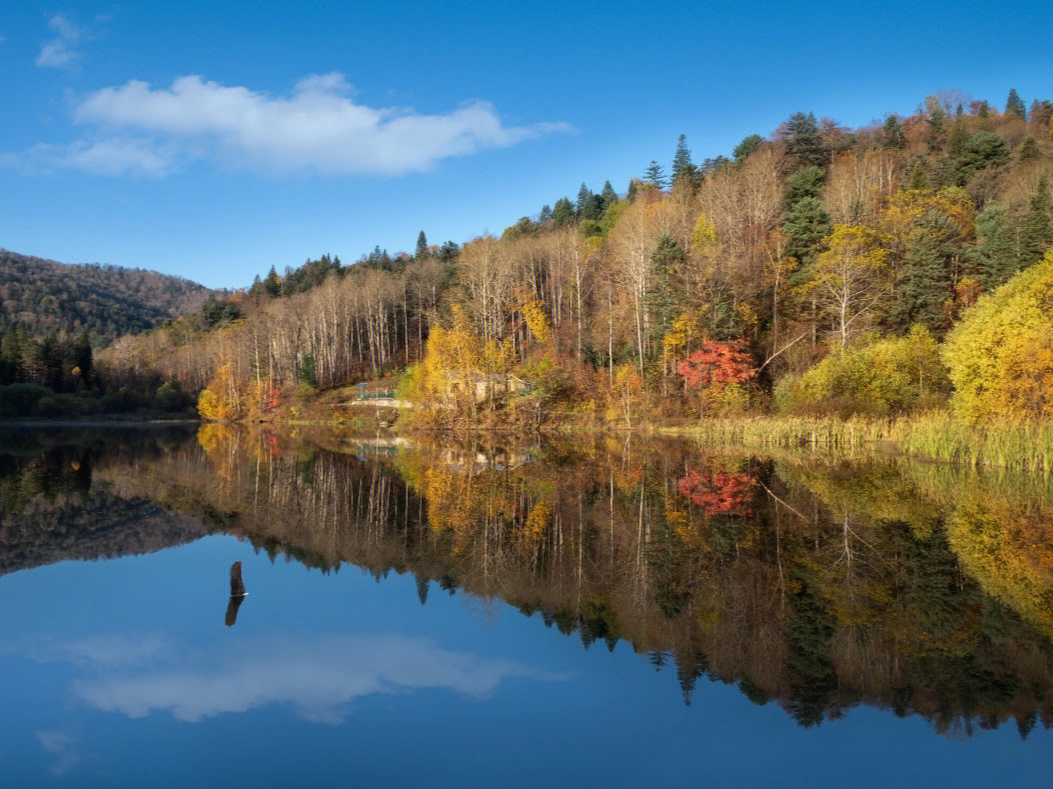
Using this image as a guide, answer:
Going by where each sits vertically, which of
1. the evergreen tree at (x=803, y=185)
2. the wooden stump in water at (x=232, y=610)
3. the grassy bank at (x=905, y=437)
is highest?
the evergreen tree at (x=803, y=185)

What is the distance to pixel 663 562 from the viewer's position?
1188cm

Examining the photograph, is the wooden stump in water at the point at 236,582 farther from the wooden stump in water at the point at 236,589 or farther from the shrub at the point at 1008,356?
the shrub at the point at 1008,356

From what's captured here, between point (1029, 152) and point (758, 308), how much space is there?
32.6 m

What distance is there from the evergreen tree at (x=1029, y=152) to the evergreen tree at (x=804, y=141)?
665 inches

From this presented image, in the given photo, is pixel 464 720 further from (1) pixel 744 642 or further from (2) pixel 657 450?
(2) pixel 657 450

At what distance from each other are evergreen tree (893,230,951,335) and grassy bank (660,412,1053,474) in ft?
43.2

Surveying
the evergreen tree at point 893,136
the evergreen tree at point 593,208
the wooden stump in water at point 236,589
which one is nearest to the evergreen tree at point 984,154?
the evergreen tree at point 893,136

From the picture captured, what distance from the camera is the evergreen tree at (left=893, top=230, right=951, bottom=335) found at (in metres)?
40.5

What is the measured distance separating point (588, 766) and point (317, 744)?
255 cm

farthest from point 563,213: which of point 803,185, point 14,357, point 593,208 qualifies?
point 14,357

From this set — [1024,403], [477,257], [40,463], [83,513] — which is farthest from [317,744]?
[477,257]

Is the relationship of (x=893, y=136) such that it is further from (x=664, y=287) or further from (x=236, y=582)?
(x=236, y=582)

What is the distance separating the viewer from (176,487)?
23.5 metres

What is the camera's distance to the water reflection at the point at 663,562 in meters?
7.45
